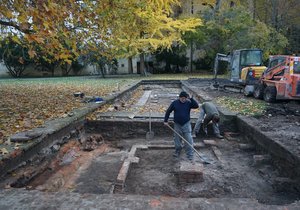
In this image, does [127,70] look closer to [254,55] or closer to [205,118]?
[254,55]

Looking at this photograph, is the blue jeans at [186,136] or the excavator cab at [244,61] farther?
the excavator cab at [244,61]

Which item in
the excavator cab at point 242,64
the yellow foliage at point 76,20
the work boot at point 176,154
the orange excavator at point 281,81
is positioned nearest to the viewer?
the yellow foliage at point 76,20

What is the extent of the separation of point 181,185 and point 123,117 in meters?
→ 4.57

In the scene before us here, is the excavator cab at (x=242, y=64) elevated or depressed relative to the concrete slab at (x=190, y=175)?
elevated

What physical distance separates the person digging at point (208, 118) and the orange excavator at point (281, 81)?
4753 mm

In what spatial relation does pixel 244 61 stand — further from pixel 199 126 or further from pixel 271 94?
pixel 199 126

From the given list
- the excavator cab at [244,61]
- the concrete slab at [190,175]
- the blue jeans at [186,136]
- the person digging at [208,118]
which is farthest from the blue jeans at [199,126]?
the excavator cab at [244,61]

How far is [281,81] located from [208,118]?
544 centimetres

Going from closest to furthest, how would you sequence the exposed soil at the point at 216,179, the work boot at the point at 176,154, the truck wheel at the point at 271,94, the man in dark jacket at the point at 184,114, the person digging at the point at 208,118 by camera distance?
the exposed soil at the point at 216,179 → the man in dark jacket at the point at 184,114 → the work boot at the point at 176,154 → the person digging at the point at 208,118 → the truck wheel at the point at 271,94

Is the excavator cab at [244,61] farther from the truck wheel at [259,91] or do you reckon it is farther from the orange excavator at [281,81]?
the orange excavator at [281,81]

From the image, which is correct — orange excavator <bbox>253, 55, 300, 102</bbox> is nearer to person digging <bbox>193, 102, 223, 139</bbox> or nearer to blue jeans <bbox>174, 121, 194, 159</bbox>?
person digging <bbox>193, 102, 223, 139</bbox>

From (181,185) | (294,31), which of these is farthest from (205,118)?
(294,31)

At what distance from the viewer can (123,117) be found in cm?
1010

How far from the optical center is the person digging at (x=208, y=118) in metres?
8.88
